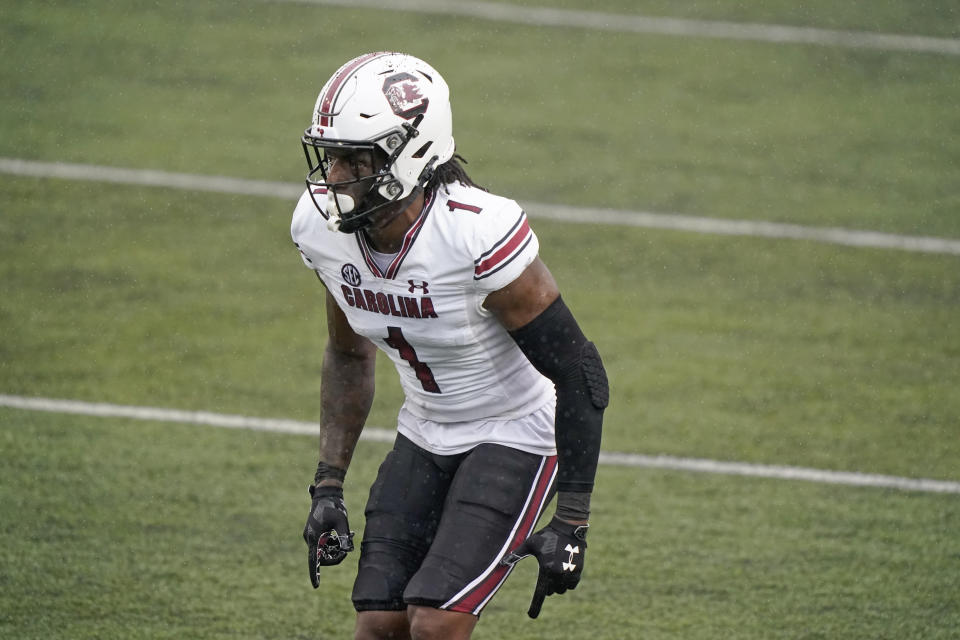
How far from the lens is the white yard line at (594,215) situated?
870cm

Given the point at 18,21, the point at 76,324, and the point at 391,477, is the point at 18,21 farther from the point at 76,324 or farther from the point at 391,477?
the point at 391,477

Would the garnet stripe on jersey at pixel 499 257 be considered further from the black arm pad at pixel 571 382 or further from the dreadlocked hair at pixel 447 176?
the dreadlocked hair at pixel 447 176

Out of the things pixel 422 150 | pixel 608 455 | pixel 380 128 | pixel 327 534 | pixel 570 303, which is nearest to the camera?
pixel 380 128

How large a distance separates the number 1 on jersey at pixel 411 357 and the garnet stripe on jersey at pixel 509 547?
432 mm

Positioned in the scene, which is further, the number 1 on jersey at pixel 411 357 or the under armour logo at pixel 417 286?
the number 1 on jersey at pixel 411 357

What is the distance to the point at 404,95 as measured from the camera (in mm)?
3734

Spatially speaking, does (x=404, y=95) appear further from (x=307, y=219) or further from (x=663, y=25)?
(x=663, y=25)

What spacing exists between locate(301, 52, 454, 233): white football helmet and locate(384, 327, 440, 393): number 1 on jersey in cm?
37

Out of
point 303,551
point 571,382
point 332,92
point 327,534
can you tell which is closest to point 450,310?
point 571,382

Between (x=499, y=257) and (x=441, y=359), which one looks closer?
(x=499, y=257)

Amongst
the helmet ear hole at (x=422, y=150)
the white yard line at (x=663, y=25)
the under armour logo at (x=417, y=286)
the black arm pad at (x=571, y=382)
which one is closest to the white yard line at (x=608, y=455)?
the black arm pad at (x=571, y=382)

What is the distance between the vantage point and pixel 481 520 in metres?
3.86

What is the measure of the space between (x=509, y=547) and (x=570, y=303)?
411 centimetres

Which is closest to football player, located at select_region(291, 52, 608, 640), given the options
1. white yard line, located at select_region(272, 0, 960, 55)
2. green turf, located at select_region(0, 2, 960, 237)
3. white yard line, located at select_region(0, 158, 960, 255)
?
white yard line, located at select_region(0, 158, 960, 255)
